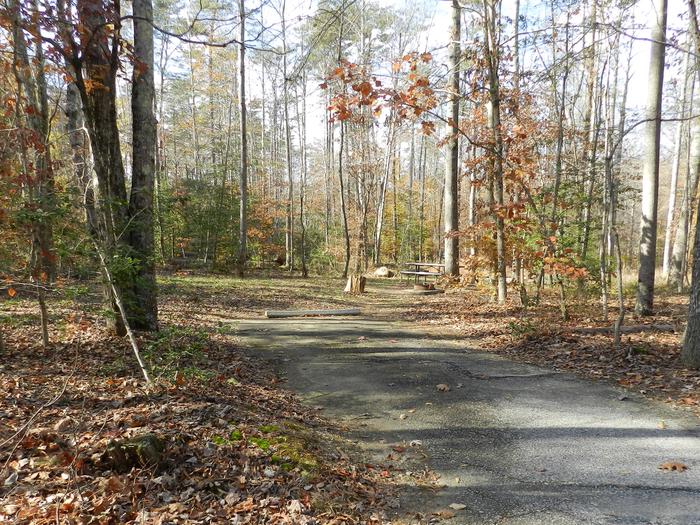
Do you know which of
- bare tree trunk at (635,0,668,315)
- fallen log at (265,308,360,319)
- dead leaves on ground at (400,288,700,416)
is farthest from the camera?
fallen log at (265,308,360,319)

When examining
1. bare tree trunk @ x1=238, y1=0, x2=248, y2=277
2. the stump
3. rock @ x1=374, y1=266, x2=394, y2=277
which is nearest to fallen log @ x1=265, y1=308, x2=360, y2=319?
the stump

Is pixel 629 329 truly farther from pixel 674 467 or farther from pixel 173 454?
pixel 173 454

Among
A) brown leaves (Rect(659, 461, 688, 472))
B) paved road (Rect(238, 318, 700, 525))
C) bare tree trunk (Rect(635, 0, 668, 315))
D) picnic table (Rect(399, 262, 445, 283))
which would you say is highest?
bare tree trunk (Rect(635, 0, 668, 315))

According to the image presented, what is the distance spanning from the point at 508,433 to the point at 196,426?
3013 mm

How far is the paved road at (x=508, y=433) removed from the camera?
10.1 feet

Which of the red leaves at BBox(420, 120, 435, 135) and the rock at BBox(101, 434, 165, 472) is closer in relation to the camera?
the rock at BBox(101, 434, 165, 472)

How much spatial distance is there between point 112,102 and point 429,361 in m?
6.20

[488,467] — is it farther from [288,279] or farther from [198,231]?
[198,231]

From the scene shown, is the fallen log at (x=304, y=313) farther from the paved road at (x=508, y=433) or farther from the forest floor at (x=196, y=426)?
the paved road at (x=508, y=433)

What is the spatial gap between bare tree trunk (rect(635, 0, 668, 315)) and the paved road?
4789mm

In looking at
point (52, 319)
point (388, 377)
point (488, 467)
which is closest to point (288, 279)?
point (52, 319)

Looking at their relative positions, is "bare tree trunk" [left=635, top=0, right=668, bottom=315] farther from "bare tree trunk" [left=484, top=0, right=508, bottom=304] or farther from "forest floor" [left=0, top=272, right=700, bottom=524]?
"bare tree trunk" [left=484, top=0, right=508, bottom=304]

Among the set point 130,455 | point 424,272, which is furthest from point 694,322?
point 424,272

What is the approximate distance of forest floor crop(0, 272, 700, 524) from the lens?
288 centimetres
